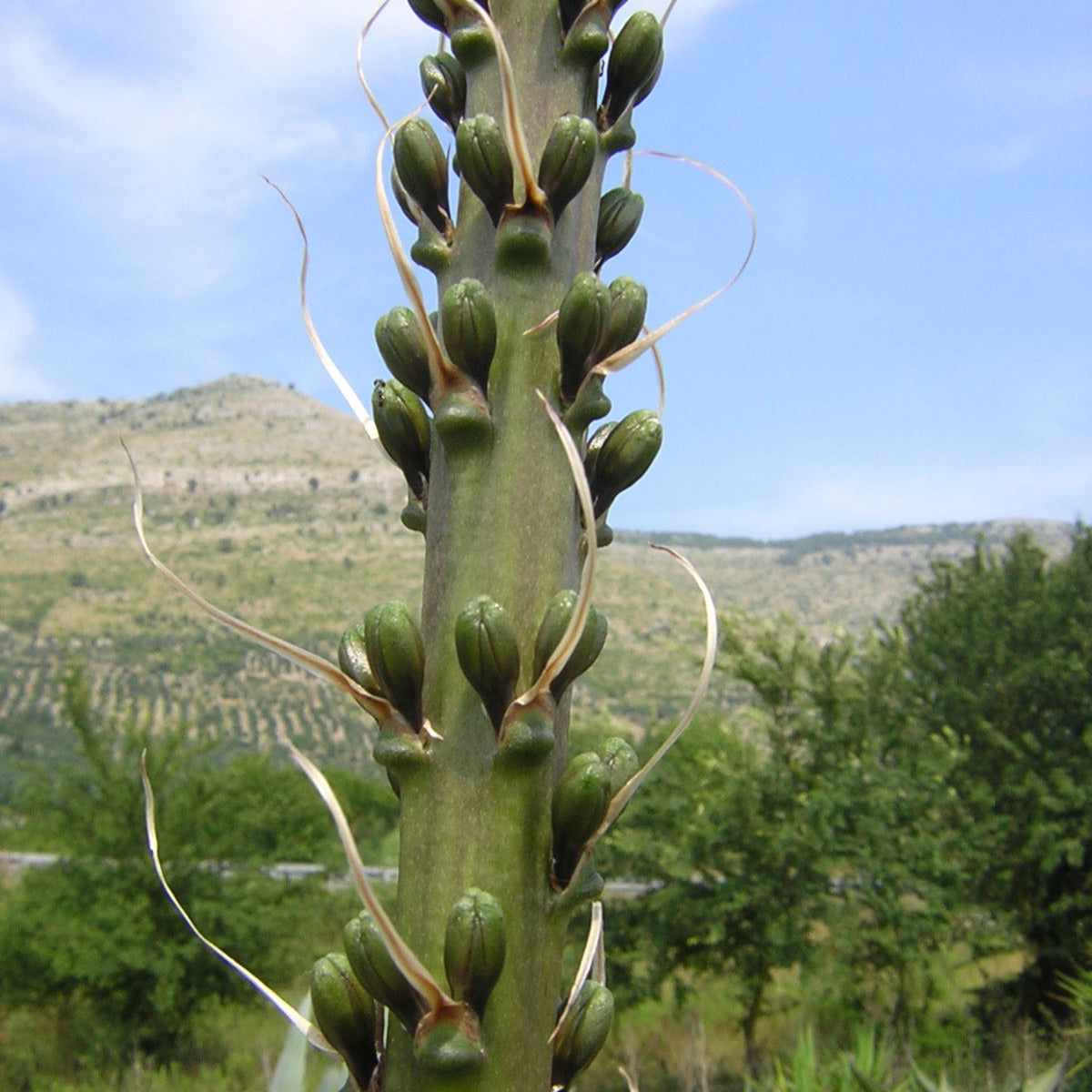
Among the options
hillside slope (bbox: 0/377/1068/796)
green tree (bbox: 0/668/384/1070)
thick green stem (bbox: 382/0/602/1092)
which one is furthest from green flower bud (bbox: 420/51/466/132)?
hillside slope (bbox: 0/377/1068/796)

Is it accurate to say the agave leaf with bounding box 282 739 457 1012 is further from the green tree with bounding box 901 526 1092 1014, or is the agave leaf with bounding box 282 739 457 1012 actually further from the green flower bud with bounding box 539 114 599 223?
the green tree with bounding box 901 526 1092 1014

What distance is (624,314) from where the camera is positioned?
1.62 meters

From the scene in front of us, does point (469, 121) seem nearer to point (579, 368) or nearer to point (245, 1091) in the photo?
point (579, 368)

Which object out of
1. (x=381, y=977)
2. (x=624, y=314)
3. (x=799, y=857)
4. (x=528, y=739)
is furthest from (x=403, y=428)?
(x=799, y=857)

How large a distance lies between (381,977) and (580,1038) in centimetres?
33

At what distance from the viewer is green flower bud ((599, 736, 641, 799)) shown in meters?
1.49

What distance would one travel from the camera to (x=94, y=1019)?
18.0 m

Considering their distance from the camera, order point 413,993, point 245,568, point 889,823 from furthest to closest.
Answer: point 245,568 → point 889,823 → point 413,993

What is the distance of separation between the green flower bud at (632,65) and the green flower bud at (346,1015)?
1.40 metres

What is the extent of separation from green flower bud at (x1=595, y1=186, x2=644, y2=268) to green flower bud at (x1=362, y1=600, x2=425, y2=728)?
784 mm

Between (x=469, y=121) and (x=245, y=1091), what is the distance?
1751 centimetres

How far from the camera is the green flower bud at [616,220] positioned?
183 centimetres

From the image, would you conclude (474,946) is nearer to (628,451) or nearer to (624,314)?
(628,451)

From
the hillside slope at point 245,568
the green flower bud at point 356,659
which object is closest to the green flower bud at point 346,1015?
the green flower bud at point 356,659
